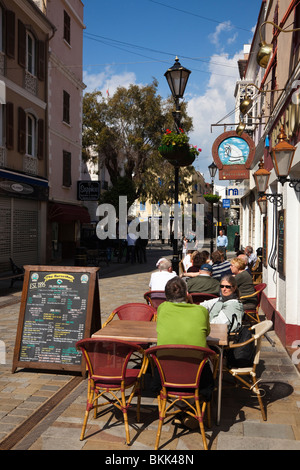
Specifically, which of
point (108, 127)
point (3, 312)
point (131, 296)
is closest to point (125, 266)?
point (131, 296)

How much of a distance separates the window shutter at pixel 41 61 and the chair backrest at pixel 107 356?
17.6 metres

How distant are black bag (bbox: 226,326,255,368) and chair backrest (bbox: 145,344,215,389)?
3.59 ft

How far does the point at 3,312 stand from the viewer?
10133 millimetres

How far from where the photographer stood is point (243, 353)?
4832 millimetres

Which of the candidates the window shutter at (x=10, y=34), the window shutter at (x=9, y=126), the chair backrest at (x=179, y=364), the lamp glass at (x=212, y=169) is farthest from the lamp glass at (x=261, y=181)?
the lamp glass at (x=212, y=169)

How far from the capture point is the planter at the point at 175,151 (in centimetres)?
983

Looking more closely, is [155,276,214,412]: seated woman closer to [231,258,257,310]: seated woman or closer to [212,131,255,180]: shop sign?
[231,258,257,310]: seated woman

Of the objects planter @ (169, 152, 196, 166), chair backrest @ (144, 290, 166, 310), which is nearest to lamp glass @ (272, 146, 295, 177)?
chair backrest @ (144, 290, 166, 310)

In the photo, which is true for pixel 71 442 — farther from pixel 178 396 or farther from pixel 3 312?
pixel 3 312

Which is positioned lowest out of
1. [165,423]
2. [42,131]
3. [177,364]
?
[165,423]

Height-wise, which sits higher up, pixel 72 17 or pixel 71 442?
pixel 72 17

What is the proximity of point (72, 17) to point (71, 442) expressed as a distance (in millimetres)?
24298

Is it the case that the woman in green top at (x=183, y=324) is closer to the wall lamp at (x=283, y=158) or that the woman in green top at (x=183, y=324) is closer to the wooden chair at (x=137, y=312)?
the wooden chair at (x=137, y=312)
